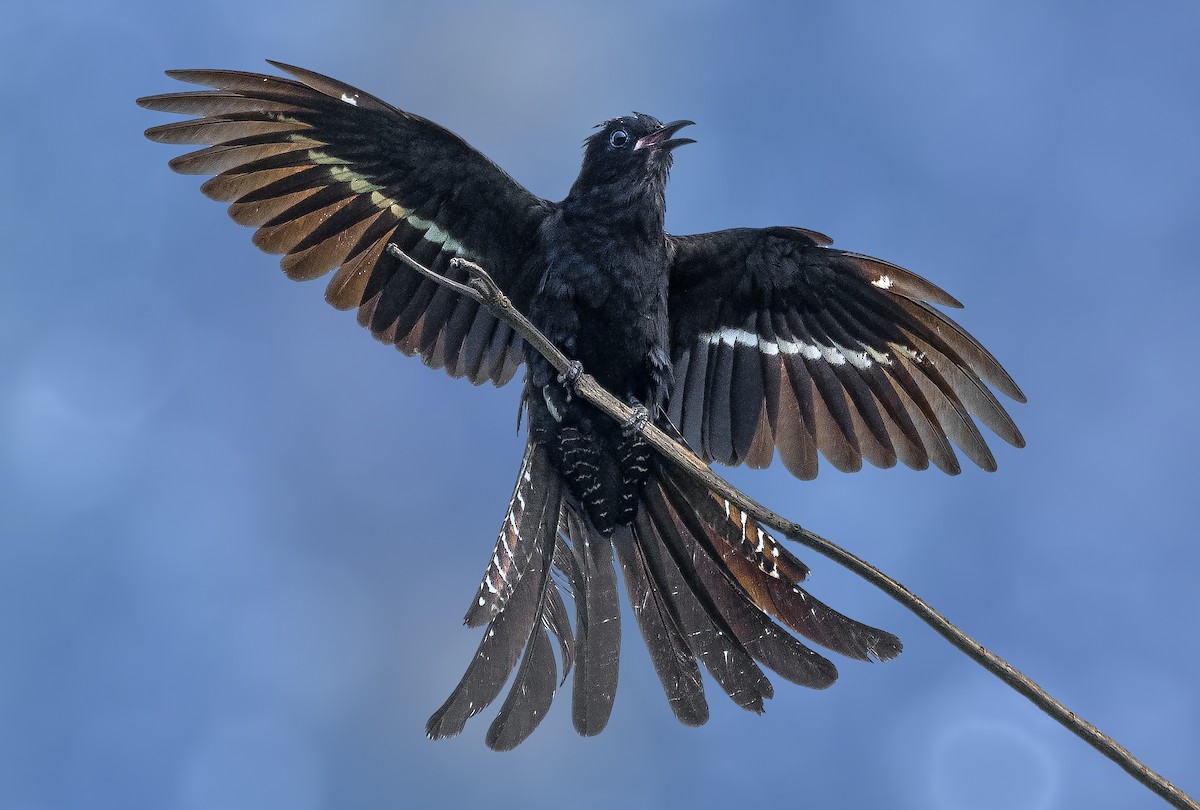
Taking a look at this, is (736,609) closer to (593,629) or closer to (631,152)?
(593,629)

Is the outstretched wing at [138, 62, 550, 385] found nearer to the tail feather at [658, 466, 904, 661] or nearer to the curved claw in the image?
the curved claw

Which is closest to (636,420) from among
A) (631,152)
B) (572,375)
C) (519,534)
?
(572,375)

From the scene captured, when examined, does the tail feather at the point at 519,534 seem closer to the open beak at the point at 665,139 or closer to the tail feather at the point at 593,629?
the tail feather at the point at 593,629

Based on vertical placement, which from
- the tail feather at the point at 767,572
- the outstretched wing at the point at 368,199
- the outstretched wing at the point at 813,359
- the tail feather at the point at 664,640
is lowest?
the tail feather at the point at 664,640

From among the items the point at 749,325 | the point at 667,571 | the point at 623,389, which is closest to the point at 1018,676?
the point at 667,571

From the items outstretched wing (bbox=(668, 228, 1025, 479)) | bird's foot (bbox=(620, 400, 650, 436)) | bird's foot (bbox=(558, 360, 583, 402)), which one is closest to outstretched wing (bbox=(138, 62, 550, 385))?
bird's foot (bbox=(558, 360, 583, 402))

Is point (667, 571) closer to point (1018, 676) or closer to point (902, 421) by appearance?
point (902, 421)

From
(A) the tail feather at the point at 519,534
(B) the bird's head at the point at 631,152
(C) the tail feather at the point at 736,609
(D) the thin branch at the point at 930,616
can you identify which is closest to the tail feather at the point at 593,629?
(A) the tail feather at the point at 519,534
